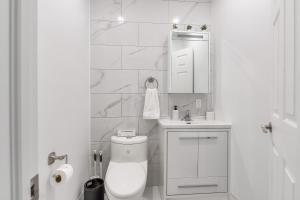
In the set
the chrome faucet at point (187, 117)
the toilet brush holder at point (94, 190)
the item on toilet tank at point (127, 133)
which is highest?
the chrome faucet at point (187, 117)

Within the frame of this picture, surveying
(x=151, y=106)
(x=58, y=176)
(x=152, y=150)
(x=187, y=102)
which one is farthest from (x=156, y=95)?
(x=58, y=176)

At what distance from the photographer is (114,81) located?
239 cm

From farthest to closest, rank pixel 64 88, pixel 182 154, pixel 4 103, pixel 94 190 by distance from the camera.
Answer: pixel 182 154
pixel 94 190
pixel 64 88
pixel 4 103

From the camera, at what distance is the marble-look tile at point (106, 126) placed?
7.81ft

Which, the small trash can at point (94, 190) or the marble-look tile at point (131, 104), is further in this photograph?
the marble-look tile at point (131, 104)

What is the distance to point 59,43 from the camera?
53.5 inches

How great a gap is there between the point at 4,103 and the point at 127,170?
1.69 m

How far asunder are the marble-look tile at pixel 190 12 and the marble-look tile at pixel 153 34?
0.15m

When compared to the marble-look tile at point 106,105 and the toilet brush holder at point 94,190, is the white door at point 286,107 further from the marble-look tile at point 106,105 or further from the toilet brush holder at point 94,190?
the marble-look tile at point 106,105

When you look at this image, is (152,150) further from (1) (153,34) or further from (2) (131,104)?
(1) (153,34)

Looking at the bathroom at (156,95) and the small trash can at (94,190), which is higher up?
the bathroom at (156,95)

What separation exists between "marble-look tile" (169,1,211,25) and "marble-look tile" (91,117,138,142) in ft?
4.37

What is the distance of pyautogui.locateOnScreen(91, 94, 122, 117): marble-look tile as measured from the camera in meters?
2.37

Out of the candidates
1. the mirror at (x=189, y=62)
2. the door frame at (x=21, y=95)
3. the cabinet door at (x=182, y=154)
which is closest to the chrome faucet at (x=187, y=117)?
the mirror at (x=189, y=62)
